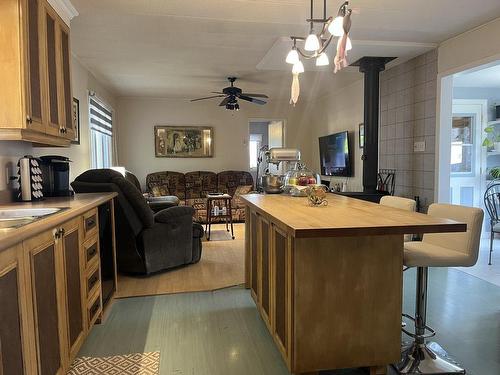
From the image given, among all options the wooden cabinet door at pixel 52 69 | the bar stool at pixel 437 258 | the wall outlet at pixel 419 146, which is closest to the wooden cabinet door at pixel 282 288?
the bar stool at pixel 437 258

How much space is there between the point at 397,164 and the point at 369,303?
3.46 meters

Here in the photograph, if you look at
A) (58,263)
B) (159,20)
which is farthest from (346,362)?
(159,20)

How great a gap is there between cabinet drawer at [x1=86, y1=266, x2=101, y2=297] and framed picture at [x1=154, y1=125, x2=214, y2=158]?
16.8 ft

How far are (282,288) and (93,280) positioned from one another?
1317mm

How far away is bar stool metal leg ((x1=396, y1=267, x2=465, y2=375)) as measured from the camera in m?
1.98

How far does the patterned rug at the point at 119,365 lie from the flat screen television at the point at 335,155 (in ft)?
15.6

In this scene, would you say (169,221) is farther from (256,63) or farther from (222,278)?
(256,63)

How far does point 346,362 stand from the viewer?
1874 mm

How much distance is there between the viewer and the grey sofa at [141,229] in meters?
3.31

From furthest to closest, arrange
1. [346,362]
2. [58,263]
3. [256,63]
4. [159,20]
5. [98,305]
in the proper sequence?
[256,63] → [159,20] → [98,305] → [346,362] → [58,263]

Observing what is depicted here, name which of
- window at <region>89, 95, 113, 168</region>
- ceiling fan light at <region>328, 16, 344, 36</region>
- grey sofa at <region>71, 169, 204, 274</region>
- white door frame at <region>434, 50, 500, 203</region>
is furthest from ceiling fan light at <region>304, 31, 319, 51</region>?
window at <region>89, 95, 113, 168</region>

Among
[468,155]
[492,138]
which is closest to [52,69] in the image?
[468,155]

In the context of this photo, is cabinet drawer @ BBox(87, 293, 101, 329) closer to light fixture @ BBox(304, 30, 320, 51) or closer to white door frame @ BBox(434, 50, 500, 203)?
light fixture @ BBox(304, 30, 320, 51)

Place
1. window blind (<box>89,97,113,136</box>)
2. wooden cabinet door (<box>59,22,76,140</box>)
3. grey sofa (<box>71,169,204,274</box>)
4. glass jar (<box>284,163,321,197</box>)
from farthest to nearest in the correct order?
window blind (<box>89,97,113,136</box>), grey sofa (<box>71,169,204,274</box>), glass jar (<box>284,163,321,197</box>), wooden cabinet door (<box>59,22,76,140</box>)
